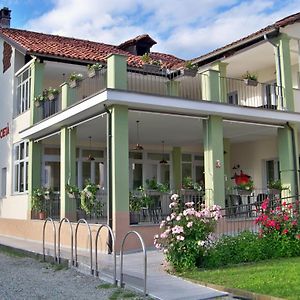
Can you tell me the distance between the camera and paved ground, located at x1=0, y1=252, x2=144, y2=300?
8390 mm

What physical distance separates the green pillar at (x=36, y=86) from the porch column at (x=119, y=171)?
6052 mm

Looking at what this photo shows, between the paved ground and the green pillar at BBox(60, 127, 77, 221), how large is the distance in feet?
12.5

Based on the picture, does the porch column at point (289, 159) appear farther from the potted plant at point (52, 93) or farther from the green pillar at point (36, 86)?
the green pillar at point (36, 86)

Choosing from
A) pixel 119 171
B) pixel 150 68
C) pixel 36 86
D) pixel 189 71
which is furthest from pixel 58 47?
pixel 119 171

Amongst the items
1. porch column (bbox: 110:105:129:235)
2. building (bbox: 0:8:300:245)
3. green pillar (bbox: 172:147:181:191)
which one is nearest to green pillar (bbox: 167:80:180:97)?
building (bbox: 0:8:300:245)

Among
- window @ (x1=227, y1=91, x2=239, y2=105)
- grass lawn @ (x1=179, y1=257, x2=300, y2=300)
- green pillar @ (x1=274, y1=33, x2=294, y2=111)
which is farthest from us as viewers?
Result: window @ (x1=227, y1=91, x2=239, y2=105)

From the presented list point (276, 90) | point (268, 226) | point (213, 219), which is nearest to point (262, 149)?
point (276, 90)

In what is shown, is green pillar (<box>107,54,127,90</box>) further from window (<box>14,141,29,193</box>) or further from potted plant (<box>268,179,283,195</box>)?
window (<box>14,141,29,193</box>)

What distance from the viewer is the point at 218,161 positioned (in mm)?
15070

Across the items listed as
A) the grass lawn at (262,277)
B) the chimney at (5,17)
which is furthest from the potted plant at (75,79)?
the chimney at (5,17)

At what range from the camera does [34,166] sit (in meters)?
18.7

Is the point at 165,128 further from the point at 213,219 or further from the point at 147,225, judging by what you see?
the point at 213,219

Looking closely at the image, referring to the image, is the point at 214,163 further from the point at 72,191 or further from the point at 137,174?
the point at 137,174

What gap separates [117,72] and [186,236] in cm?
560
